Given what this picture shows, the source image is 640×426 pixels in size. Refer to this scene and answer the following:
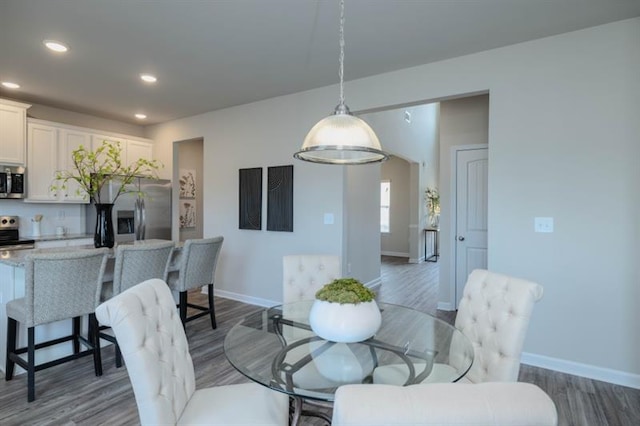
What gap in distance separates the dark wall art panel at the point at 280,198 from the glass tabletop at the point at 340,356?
2349 millimetres

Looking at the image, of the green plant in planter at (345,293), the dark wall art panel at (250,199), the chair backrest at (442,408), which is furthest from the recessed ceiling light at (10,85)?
the chair backrest at (442,408)

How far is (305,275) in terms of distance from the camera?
273 centimetres

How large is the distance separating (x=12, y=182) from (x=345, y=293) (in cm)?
490

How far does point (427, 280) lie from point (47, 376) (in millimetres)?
5612

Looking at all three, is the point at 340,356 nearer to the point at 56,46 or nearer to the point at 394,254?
the point at 56,46

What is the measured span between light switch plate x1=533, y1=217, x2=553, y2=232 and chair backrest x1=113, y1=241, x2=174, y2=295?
3.21 m

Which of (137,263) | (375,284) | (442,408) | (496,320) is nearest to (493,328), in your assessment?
(496,320)

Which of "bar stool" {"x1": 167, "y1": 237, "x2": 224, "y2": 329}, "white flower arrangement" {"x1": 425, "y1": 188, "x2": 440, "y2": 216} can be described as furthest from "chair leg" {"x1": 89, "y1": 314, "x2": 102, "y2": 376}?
"white flower arrangement" {"x1": 425, "y1": 188, "x2": 440, "y2": 216}

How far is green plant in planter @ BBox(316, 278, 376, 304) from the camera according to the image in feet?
5.23

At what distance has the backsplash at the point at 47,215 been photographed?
4.60m

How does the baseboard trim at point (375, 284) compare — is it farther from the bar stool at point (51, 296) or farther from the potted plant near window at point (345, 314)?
the potted plant near window at point (345, 314)

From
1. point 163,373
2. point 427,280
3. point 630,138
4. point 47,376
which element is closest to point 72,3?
point 163,373

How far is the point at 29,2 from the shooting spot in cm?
237

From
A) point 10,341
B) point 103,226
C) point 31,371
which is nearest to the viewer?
point 31,371
